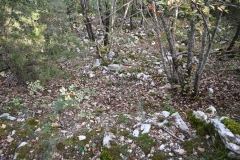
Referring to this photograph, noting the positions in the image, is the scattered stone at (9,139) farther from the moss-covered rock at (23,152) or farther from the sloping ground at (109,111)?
the moss-covered rock at (23,152)

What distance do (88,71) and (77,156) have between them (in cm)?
456

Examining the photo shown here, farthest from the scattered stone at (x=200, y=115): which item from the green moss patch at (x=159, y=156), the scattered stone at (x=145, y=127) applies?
the green moss patch at (x=159, y=156)

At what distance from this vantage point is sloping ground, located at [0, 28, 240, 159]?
3910mm

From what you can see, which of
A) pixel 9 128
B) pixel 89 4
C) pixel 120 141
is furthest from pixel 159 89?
pixel 89 4

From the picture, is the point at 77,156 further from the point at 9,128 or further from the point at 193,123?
the point at 193,123

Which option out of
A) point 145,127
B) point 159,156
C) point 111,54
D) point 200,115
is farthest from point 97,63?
point 159,156

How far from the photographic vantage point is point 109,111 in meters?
5.46

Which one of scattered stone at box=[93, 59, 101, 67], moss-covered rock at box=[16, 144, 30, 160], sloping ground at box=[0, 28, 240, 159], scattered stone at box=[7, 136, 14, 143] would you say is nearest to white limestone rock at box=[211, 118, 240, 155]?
sloping ground at box=[0, 28, 240, 159]

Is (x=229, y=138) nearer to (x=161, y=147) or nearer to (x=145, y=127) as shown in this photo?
(x=161, y=147)

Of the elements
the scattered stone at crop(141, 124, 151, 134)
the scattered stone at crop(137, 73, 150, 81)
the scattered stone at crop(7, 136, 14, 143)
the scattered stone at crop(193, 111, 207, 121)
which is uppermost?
the scattered stone at crop(193, 111, 207, 121)

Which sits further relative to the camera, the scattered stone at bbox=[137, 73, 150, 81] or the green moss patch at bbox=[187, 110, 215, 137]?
the scattered stone at bbox=[137, 73, 150, 81]

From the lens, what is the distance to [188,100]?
19.0 feet

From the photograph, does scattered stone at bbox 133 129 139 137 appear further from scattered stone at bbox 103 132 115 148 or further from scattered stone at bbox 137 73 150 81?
scattered stone at bbox 137 73 150 81

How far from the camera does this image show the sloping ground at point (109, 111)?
12.8ft
